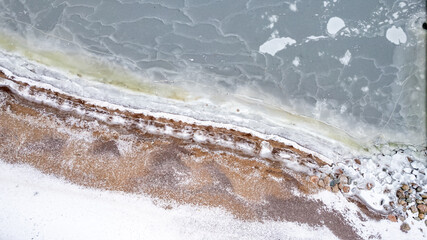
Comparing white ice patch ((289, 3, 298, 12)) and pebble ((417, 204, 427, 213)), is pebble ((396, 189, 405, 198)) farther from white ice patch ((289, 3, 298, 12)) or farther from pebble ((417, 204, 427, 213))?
white ice patch ((289, 3, 298, 12))

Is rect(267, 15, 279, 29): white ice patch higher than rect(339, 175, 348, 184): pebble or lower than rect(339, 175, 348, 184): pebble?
higher

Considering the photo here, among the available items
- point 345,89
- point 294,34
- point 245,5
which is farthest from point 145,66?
point 345,89

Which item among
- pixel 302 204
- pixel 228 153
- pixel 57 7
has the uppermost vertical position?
pixel 57 7

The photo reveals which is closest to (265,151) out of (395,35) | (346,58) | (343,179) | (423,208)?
(343,179)

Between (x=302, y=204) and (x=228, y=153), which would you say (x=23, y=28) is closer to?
(x=228, y=153)

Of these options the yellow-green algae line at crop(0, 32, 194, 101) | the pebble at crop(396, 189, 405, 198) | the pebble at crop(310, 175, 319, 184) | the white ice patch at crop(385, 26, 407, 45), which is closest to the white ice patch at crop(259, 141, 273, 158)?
the pebble at crop(310, 175, 319, 184)

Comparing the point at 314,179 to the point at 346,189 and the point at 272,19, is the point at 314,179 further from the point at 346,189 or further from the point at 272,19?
the point at 272,19

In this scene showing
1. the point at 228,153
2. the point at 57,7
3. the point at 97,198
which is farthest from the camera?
the point at 57,7

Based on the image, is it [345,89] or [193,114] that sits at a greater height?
[345,89]
